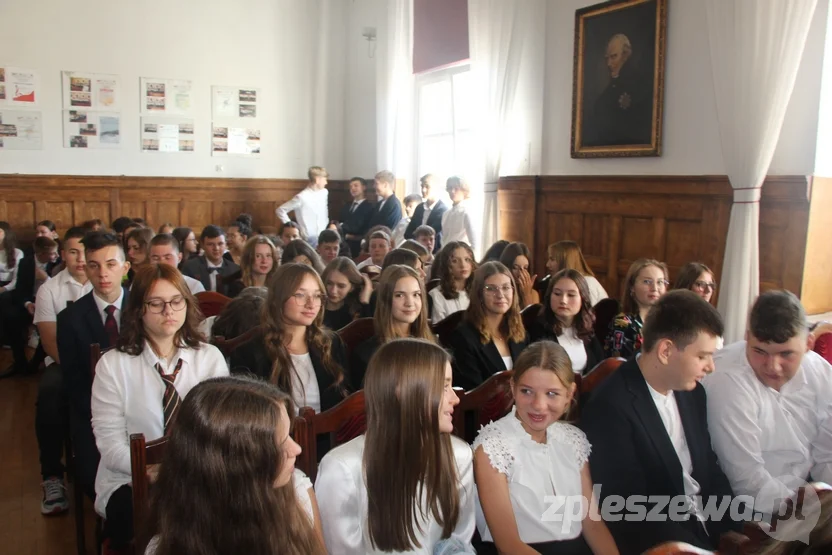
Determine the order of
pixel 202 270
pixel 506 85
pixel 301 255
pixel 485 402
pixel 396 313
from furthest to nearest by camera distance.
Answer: pixel 506 85, pixel 202 270, pixel 301 255, pixel 396 313, pixel 485 402

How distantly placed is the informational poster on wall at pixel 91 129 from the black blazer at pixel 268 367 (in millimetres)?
7276

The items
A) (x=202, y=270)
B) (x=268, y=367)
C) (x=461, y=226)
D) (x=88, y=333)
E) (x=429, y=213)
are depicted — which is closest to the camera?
(x=268, y=367)

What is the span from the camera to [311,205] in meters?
9.52

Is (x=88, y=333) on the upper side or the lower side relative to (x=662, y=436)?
upper

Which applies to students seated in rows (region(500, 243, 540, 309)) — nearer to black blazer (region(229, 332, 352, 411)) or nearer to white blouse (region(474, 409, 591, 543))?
black blazer (region(229, 332, 352, 411))

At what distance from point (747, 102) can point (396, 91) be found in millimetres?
5383

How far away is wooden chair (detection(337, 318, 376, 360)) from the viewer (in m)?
3.30

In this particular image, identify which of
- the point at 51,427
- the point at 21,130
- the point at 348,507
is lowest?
the point at 51,427

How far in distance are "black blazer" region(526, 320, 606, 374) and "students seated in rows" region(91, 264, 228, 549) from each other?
1.77 m

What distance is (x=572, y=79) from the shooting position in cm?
643

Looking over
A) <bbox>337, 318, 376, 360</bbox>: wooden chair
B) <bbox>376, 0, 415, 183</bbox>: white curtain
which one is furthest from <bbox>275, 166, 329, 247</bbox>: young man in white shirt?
<bbox>337, 318, 376, 360</bbox>: wooden chair

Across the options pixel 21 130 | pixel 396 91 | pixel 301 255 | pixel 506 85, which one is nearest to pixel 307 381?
pixel 301 255

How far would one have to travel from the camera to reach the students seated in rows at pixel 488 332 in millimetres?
3184

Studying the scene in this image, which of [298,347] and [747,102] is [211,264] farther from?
[747,102]
